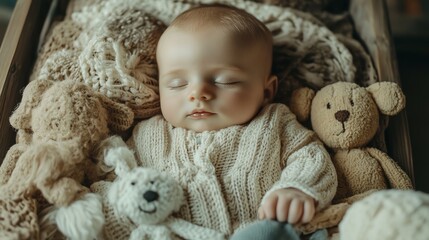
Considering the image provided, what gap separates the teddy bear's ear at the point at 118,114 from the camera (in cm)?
110

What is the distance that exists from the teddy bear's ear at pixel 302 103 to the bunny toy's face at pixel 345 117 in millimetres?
26

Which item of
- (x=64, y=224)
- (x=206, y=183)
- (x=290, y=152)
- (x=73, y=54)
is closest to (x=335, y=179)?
(x=290, y=152)

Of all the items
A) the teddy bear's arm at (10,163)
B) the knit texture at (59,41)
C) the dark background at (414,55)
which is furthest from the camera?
the dark background at (414,55)

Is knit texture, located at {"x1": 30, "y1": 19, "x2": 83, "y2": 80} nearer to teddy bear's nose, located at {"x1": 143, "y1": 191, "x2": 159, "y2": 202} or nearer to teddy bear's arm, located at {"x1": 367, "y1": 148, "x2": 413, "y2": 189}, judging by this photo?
teddy bear's nose, located at {"x1": 143, "y1": 191, "x2": 159, "y2": 202}

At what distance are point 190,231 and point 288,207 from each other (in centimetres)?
17

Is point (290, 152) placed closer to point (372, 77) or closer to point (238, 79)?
point (238, 79)

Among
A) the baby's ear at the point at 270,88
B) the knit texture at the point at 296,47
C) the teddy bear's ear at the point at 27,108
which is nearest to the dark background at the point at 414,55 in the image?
the knit texture at the point at 296,47

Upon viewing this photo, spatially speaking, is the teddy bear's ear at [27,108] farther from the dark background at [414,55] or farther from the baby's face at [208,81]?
the dark background at [414,55]

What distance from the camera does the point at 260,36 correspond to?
116cm

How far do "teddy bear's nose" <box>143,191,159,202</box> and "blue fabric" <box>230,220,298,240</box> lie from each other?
0.14 metres

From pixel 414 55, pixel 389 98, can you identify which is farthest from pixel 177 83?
pixel 414 55

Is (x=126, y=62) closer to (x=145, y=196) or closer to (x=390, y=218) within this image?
(x=145, y=196)

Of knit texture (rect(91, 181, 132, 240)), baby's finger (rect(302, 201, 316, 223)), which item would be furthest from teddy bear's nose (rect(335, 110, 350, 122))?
knit texture (rect(91, 181, 132, 240))

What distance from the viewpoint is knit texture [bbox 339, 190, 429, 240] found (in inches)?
30.3
